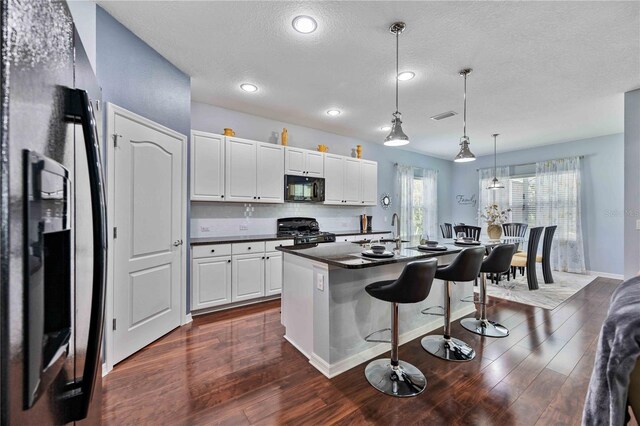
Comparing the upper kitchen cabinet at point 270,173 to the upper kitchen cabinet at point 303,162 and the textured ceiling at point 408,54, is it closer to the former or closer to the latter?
the upper kitchen cabinet at point 303,162

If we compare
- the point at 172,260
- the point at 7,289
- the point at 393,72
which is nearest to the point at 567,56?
the point at 393,72

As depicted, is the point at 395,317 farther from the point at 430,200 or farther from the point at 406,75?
the point at 430,200

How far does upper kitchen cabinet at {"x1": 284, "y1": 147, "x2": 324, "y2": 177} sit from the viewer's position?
425 cm

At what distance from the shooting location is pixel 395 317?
2012 millimetres

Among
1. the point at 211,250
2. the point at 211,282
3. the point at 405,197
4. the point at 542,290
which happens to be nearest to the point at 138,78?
the point at 211,250

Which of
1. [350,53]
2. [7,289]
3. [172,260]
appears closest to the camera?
[7,289]

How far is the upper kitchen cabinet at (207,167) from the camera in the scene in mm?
3375

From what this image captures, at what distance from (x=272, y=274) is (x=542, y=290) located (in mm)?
4344

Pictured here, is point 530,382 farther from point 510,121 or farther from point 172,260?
point 510,121

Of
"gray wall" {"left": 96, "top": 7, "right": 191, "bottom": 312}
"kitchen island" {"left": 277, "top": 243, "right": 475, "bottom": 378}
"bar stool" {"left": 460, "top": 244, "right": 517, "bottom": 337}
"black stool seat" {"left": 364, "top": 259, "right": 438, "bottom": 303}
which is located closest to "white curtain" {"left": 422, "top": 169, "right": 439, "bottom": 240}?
"bar stool" {"left": 460, "top": 244, "right": 517, "bottom": 337}

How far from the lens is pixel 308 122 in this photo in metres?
4.58

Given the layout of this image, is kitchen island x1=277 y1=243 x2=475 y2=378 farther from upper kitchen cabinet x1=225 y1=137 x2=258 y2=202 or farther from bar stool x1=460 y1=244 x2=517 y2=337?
upper kitchen cabinet x1=225 y1=137 x2=258 y2=202

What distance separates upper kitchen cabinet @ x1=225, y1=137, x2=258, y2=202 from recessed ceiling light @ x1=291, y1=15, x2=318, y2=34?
1847 mm

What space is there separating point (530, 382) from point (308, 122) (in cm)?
424
